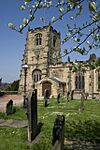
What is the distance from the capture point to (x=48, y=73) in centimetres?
4962

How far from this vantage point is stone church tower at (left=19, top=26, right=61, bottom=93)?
50.6 meters

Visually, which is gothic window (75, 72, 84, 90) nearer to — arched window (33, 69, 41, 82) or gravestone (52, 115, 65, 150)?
arched window (33, 69, 41, 82)

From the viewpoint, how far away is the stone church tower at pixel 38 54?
5057cm

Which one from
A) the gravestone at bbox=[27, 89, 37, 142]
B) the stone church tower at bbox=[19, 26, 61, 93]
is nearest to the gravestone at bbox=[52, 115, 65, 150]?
the gravestone at bbox=[27, 89, 37, 142]

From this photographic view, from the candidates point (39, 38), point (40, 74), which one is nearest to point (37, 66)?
point (40, 74)

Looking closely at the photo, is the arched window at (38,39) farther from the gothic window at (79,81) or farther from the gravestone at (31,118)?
the gravestone at (31,118)

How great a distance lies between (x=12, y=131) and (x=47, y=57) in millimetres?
39822

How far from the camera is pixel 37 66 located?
5116cm

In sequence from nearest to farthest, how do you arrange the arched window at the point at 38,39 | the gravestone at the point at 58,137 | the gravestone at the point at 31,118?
the gravestone at the point at 58,137
the gravestone at the point at 31,118
the arched window at the point at 38,39

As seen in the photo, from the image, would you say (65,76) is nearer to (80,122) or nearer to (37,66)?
(37,66)

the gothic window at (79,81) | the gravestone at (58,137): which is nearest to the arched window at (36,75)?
the gothic window at (79,81)

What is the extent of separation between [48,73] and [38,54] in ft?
16.9

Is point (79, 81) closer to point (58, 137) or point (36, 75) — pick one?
point (36, 75)

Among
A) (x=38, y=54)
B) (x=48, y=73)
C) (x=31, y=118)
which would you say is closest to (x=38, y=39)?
(x=38, y=54)
